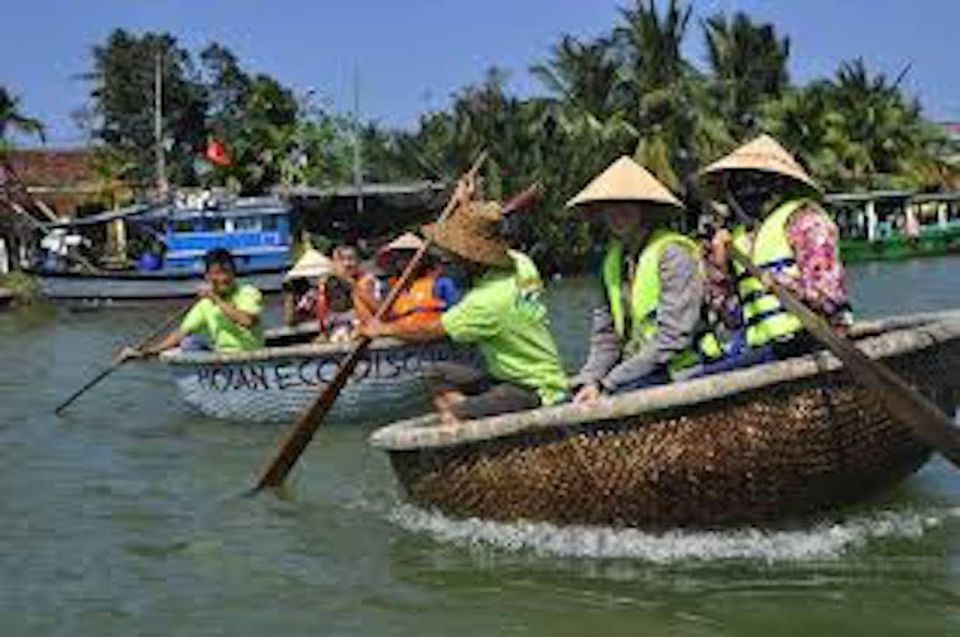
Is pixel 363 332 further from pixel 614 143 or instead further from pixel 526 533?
pixel 614 143

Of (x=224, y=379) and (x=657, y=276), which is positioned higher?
(x=657, y=276)

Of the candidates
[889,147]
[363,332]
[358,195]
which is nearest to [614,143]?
[358,195]

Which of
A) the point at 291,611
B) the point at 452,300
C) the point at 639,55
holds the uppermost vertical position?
the point at 639,55

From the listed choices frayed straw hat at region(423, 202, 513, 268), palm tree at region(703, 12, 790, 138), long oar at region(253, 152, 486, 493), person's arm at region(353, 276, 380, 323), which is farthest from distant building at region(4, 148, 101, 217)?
frayed straw hat at region(423, 202, 513, 268)

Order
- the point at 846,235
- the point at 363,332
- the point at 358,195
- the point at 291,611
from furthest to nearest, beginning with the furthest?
the point at 846,235, the point at 358,195, the point at 363,332, the point at 291,611

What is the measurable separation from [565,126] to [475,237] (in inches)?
1303

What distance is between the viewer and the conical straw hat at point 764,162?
632 cm

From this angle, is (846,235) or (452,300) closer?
(452,300)

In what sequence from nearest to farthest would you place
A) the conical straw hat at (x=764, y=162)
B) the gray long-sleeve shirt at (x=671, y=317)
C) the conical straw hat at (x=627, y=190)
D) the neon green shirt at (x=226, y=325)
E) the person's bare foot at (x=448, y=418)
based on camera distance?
the conical straw hat at (x=764, y=162), the gray long-sleeve shirt at (x=671, y=317), the conical straw hat at (x=627, y=190), the person's bare foot at (x=448, y=418), the neon green shirt at (x=226, y=325)

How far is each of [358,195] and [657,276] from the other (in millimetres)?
30648

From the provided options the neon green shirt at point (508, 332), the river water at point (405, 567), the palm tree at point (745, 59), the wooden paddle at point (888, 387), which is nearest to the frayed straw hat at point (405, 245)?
the river water at point (405, 567)

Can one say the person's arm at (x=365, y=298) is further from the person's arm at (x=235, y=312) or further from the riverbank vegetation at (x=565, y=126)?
the riverbank vegetation at (x=565, y=126)

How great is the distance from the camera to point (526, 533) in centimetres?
704

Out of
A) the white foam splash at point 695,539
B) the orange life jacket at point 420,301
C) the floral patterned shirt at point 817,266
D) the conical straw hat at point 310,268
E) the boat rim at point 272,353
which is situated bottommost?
the white foam splash at point 695,539
